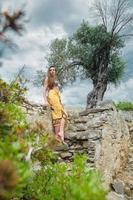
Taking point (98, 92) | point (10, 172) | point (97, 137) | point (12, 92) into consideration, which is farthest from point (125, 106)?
point (10, 172)

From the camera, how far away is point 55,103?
46.0 feet

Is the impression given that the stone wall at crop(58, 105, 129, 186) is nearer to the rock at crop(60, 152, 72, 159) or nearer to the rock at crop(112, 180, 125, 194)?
the rock at crop(60, 152, 72, 159)

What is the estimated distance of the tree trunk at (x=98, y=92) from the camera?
32.9m

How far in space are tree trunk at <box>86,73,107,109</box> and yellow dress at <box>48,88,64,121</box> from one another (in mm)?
18077

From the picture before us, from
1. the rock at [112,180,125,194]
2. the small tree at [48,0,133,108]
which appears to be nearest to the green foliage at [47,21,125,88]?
the small tree at [48,0,133,108]

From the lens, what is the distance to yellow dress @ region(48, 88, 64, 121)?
13938 mm

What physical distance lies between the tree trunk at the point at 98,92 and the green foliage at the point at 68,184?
24977mm

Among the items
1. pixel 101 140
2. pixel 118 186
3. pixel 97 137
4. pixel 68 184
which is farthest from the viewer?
pixel 118 186

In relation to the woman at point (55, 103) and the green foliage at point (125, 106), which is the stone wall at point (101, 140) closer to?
the woman at point (55, 103)

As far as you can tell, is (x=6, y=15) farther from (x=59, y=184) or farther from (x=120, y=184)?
(x=120, y=184)

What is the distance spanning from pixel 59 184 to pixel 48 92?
8587 millimetres

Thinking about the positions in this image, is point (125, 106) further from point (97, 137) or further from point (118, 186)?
point (97, 137)

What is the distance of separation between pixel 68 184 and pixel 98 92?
96.5 ft

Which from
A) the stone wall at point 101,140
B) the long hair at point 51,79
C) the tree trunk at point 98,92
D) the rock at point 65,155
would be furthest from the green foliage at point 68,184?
the tree trunk at point 98,92
